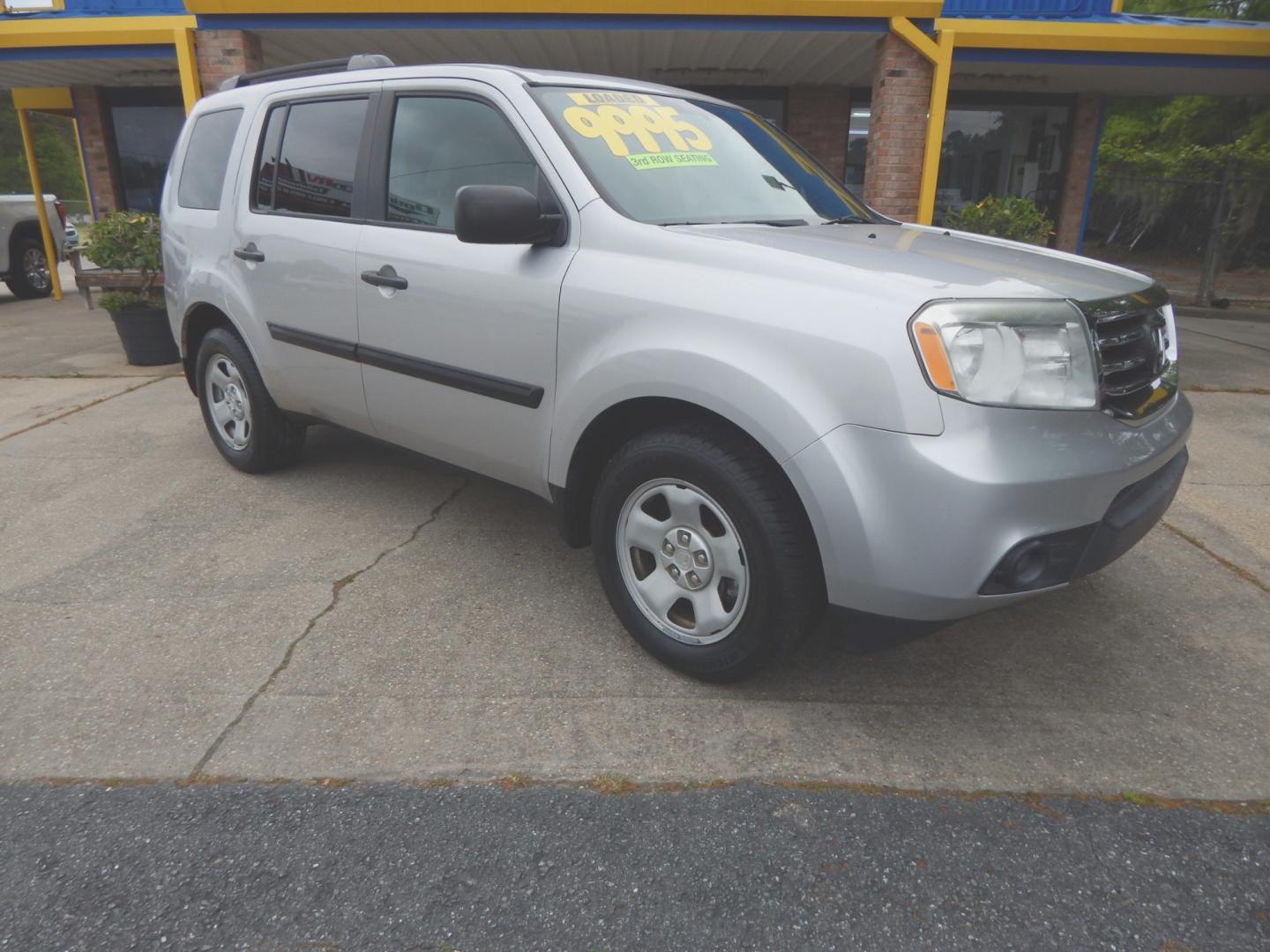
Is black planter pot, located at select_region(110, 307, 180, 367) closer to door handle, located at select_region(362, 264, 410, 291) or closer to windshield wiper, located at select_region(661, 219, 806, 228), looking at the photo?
door handle, located at select_region(362, 264, 410, 291)

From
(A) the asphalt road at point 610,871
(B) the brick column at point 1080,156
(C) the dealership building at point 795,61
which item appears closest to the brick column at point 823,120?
(C) the dealership building at point 795,61

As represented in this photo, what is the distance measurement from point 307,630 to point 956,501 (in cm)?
219

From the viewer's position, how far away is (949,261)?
257 centimetres

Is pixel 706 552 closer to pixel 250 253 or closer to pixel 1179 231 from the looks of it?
pixel 250 253

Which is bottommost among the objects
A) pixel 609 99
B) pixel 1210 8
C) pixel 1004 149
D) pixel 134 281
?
pixel 134 281

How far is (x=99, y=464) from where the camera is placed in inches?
195

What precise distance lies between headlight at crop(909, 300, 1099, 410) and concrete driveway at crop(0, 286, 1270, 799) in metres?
1.00

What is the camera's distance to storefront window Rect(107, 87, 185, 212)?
12.6m

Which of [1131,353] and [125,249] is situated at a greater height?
[1131,353]

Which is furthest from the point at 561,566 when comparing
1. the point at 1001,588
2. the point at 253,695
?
the point at 1001,588

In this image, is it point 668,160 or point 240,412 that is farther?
point 240,412

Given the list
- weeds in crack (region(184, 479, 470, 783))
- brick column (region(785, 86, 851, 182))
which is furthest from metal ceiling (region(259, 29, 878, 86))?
weeds in crack (region(184, 479, 470, 783))

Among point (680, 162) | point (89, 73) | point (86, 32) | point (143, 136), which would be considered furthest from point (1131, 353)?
point (143, 136)

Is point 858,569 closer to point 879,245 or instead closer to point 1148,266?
point 879,245
